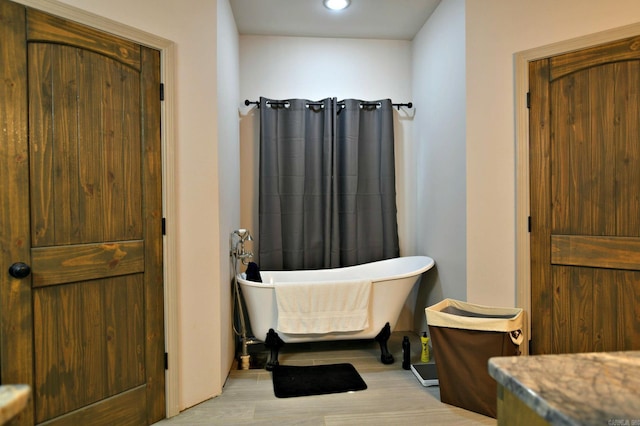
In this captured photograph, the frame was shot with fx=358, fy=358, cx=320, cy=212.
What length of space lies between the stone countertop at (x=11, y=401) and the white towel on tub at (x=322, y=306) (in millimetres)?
1866

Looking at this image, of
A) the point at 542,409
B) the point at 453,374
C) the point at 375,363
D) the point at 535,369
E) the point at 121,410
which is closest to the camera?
the point at 542,409

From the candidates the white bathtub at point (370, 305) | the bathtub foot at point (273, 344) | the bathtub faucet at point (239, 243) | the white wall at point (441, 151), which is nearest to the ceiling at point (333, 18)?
the white wall at point (441, 151)

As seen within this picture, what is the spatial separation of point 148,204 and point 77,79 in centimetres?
69

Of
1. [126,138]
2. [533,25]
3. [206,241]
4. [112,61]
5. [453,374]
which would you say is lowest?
[453,374]

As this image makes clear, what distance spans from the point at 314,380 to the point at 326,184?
1.66 meters

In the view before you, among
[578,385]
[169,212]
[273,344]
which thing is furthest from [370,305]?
[578,385]

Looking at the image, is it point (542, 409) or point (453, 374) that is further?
point (453, 374)

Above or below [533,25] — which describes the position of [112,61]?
below

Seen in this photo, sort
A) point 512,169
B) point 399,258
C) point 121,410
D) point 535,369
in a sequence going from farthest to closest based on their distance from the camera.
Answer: point 399,258 < point 512,169 < point 121,410 < point 535,369

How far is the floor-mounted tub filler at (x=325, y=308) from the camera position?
2551 mm

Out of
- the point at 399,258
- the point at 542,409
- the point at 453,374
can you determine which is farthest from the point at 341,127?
the point at 542,409

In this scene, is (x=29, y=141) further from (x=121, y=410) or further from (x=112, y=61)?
(x=121, y=410)

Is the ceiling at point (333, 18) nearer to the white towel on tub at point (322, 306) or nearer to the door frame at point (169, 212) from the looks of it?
the door frame at point (169, 212)

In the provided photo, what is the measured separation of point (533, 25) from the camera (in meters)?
2.24
